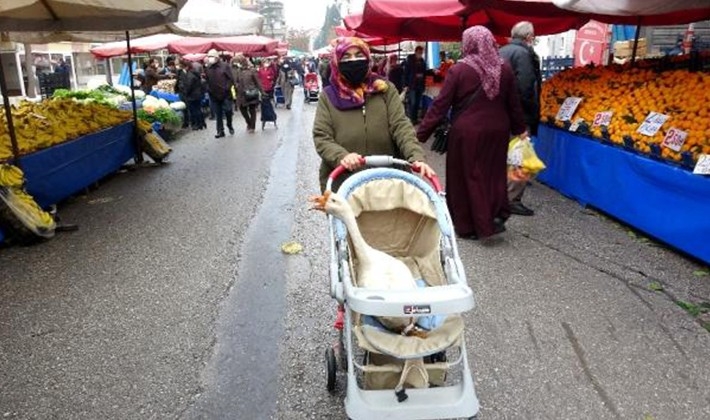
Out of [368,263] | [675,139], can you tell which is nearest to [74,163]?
[368,263]

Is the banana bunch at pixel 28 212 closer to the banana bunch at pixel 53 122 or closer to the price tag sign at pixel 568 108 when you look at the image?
the banana bunch at pixel 53 122

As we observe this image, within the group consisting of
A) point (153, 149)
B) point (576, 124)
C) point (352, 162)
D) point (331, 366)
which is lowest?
point (153, 149)

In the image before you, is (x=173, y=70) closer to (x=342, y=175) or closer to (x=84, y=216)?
(x=84, y=216)

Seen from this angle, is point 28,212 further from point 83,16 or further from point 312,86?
point 312,86

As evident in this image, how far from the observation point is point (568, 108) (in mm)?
7699

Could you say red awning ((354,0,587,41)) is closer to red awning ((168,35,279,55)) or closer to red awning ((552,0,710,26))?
red awning ((552,0,710,26))

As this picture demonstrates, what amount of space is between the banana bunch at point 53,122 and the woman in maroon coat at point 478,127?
4850 mm

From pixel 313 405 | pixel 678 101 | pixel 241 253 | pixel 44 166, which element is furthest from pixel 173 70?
pixel 313 405

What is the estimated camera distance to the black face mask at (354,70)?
3537mm

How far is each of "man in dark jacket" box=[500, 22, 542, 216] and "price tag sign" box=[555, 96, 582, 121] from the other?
0.97 m

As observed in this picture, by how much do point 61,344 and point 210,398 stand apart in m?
1.35

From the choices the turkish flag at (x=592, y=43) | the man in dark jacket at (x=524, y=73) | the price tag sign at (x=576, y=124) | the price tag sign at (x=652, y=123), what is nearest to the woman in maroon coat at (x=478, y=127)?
the man in dark jacket at (x=524, y=73)

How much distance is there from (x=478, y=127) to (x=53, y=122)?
Result: 243 inches

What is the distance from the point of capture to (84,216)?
7254 mm
